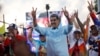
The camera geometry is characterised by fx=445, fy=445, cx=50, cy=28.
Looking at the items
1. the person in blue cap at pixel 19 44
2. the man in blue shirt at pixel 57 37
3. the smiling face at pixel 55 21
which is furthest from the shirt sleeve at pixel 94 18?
the person in blue cap at pixel 19 44

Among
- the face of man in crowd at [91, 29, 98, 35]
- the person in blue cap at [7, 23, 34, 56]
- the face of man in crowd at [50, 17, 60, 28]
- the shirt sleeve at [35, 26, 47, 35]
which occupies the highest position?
the face of man in crowd at [50, 17, 60, 28]

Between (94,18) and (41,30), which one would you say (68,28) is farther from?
(94,18)

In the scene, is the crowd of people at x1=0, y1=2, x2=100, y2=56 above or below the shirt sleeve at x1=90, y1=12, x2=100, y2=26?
below

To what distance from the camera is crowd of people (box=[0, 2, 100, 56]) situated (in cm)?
1047

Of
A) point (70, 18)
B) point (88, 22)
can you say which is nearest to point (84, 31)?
point (88, 22)

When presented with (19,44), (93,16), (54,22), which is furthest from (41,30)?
(93,16)

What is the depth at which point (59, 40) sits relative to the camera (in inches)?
412

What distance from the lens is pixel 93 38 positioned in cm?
Result: 1175

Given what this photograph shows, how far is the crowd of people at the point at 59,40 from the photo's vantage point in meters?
10.5

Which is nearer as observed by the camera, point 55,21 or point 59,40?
point 55,21

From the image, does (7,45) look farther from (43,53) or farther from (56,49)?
(56,49)

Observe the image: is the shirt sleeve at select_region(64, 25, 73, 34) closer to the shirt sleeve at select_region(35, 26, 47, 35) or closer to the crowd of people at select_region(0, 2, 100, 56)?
the crowd of people at select_region(0, 2, 100, 56)

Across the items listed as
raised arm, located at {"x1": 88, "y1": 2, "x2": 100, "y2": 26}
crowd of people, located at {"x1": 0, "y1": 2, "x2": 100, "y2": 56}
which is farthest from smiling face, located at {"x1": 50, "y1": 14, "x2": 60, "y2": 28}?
raised arm, located at {"x1": 88, "y1": 2, "x2": 100, "y2": 26}

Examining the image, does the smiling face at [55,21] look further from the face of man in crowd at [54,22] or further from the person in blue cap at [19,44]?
the person in blue cap at [19,44]
